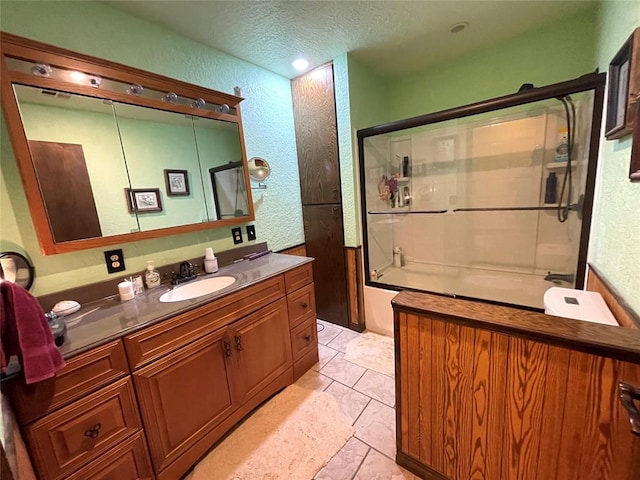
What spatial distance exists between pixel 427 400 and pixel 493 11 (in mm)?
2391

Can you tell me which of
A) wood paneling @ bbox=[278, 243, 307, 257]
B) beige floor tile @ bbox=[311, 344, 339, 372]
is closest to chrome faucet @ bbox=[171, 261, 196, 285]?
wood paneling @ bbox=[278, 243, 307, 257]

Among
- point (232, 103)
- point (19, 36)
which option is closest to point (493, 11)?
point (232, 103)

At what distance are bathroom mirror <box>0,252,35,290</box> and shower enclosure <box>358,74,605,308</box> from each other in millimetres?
2166

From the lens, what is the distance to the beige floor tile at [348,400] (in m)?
1.63

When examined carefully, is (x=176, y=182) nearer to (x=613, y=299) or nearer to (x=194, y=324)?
(x=194, y=324)

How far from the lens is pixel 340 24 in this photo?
5.64 feet

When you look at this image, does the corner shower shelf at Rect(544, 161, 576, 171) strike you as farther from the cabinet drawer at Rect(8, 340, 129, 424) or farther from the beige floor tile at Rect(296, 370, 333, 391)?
the cabinet drawer at Rect(8, 340, 129, 424)

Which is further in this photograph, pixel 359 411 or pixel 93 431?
pixel 359 411

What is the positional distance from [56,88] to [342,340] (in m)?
2.51

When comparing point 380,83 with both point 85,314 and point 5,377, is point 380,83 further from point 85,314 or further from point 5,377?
point 5,377

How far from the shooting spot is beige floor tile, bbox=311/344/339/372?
6.87 ft

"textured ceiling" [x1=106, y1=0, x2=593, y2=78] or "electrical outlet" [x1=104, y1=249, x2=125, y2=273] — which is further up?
"textured ceiling" [x1=106, y1=0, x2=593, y2=78]

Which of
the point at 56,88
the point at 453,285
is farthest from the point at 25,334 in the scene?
the point at 453,285

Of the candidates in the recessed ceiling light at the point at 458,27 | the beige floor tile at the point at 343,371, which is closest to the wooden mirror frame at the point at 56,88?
the beige floor tile at the point at 343,371
